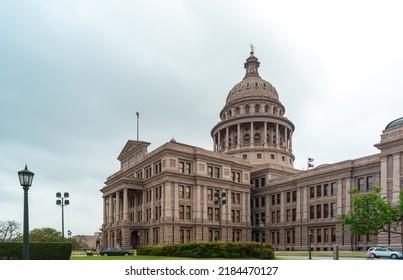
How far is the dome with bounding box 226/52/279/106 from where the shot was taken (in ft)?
303

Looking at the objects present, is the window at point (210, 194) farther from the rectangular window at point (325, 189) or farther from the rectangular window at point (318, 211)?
the rectangular window at point (325, 189)

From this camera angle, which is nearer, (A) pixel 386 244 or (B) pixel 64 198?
(B) pixel 64 198

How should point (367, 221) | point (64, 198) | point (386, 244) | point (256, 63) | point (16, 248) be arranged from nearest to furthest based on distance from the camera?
point (16, 248) → point (64, 198) → point (367, 221) → point (386, 244) → point (256, 63)

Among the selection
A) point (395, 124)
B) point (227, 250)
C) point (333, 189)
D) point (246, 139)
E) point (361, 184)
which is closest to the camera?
point (227, 250)

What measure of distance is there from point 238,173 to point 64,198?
4339 centimetres

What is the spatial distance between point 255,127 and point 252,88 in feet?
34.3

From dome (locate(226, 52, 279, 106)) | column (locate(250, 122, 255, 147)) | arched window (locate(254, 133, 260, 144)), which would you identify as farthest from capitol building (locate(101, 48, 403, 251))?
dome (locate(226, 52, 279, 106))

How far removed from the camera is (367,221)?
41.2 metres

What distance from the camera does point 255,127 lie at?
89.2m

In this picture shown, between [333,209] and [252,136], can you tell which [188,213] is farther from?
[252,136]

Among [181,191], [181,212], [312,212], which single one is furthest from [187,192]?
[312,212]
